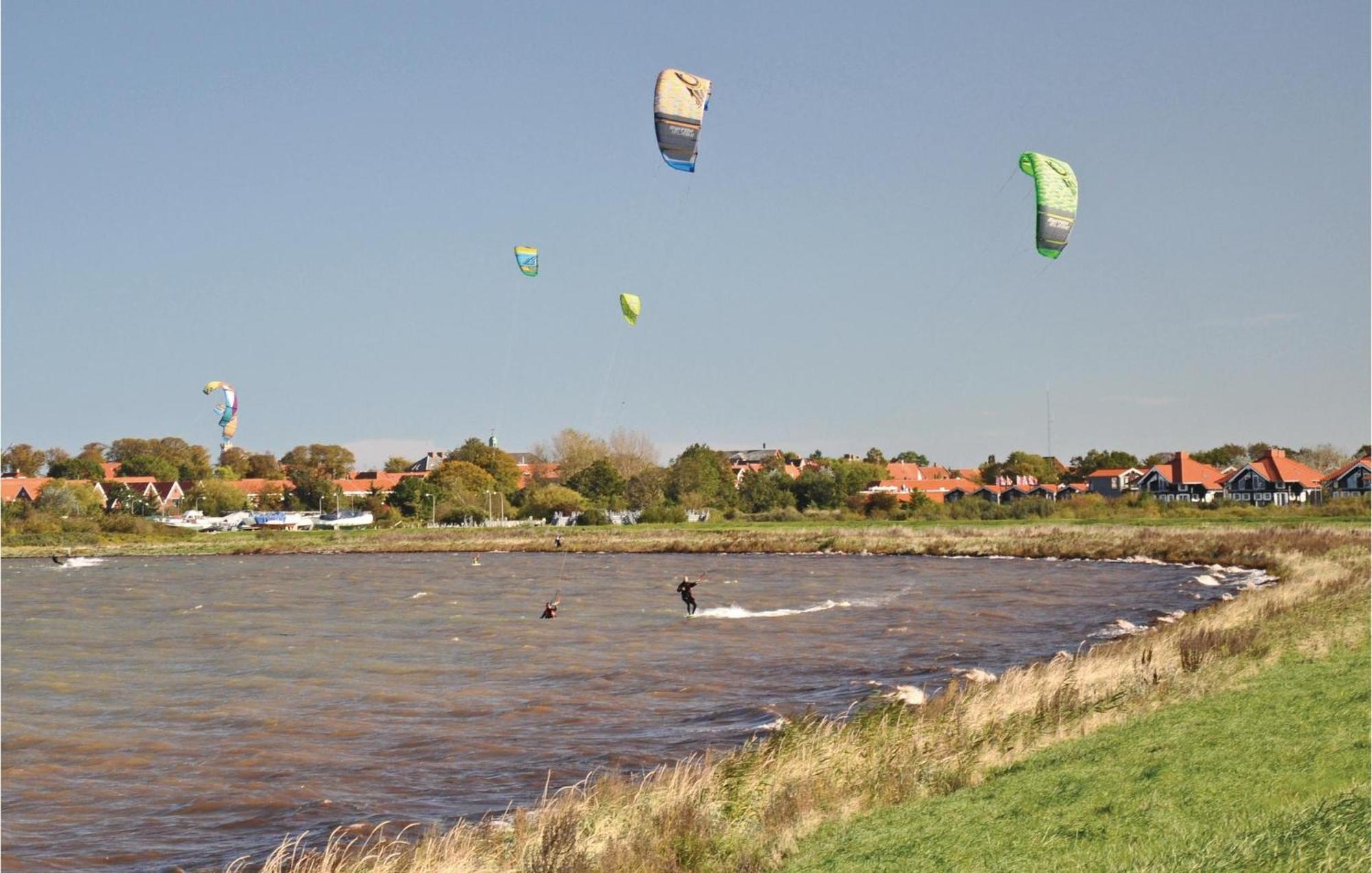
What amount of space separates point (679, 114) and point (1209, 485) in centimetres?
11012

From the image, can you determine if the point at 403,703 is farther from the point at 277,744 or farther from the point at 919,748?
the point at 919,748

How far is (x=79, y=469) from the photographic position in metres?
161

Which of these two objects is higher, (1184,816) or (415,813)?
(1184,816)

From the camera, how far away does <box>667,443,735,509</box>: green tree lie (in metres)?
118

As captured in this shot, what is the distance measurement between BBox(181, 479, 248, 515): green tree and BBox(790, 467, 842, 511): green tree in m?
66.2

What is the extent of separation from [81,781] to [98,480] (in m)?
151

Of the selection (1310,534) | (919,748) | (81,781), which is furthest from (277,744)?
(1310,534)

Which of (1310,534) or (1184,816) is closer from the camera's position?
(1184,816)

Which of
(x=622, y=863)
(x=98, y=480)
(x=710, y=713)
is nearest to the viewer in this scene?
(x=622, y=863)

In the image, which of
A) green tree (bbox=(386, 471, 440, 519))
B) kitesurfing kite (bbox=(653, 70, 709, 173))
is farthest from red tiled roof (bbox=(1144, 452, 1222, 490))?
kitesurfing kite (bbox=(653, 70, 709, 173))

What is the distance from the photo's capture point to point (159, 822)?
50.3 feet

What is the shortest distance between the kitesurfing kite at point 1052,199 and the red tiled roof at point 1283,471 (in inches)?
3850

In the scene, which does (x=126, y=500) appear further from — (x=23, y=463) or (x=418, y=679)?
(x=418, y=679)

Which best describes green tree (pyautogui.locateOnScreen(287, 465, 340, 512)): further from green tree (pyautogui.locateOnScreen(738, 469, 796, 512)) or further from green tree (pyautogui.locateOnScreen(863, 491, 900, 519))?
green tree (pyautogui.locateOnScreen(863, 491, 900, 519))
